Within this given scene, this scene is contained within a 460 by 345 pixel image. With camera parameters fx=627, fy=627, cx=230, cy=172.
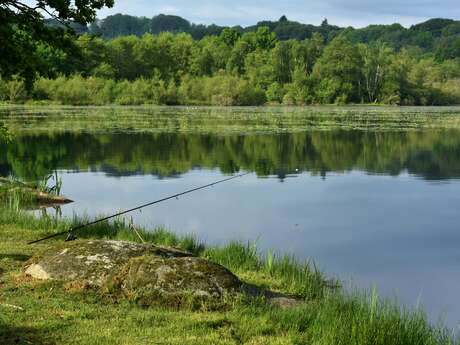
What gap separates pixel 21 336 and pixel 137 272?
1.95 meters

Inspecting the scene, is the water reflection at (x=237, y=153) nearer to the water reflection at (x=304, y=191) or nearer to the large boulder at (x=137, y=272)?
the water reflection at (x=304, y=191)

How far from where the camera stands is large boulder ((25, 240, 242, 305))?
7.74 metres

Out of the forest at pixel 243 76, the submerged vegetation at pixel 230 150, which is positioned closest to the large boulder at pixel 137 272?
the submerged vegetation at pixel 230 150

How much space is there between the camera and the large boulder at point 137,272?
774 centimetres

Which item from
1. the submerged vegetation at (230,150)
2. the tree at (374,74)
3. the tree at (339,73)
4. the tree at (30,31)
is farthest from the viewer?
the tree at (374,74)

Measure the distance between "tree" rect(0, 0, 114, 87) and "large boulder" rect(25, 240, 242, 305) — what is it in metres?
4.41

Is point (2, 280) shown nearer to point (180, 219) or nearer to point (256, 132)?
point (180, 219)

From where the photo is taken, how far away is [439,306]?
33.6 ft

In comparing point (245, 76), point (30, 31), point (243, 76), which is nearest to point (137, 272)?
point (30, 31)

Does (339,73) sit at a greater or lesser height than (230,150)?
greater

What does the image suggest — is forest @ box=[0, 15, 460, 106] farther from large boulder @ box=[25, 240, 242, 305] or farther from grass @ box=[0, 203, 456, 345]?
grass @ box=[0, 203, 456, 345]

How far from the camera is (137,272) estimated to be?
791cm

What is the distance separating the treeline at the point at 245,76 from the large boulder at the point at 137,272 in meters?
88.8

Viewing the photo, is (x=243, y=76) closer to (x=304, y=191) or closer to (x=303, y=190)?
(x=303, y=190)
